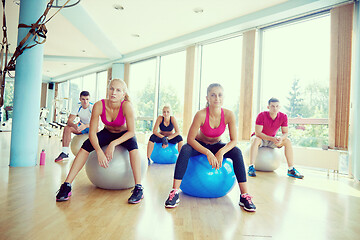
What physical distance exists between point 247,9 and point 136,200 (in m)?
4.12

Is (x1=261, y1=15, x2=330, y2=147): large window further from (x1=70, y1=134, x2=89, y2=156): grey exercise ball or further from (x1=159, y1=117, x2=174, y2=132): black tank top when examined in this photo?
(x1=70, y1=134, x2=89, y2=156): grey exercise ball

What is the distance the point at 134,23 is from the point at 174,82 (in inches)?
80.4

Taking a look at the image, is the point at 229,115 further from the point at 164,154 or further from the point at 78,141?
the point at 78,141

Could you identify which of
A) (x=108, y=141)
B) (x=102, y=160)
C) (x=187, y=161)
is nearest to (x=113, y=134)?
(x=108, y=141)

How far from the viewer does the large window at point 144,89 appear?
7738 mm

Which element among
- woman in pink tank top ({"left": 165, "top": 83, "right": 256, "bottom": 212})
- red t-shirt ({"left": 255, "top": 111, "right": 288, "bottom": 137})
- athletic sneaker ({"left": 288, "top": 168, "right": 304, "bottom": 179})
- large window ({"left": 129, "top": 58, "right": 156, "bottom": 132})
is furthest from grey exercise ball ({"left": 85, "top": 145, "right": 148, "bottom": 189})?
large window ({"left": 129, "top": 58, "right": 156, "bottom": 132})

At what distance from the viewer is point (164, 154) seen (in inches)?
148

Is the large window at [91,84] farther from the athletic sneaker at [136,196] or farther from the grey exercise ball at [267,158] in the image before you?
the athletic sneaker at [136,196]

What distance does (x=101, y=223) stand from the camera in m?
1.47

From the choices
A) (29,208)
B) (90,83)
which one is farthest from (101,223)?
(90,83)

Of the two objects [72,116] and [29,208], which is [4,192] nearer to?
[29,208]

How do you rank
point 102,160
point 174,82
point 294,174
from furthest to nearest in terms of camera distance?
1. point 174,82
2. point 294,174
3. point 102,160

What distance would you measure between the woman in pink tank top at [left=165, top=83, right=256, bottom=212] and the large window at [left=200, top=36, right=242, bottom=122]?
9.89 ft

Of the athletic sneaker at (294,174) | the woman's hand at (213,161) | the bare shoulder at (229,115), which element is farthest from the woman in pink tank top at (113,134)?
the athletic sneaker at (294,174)
